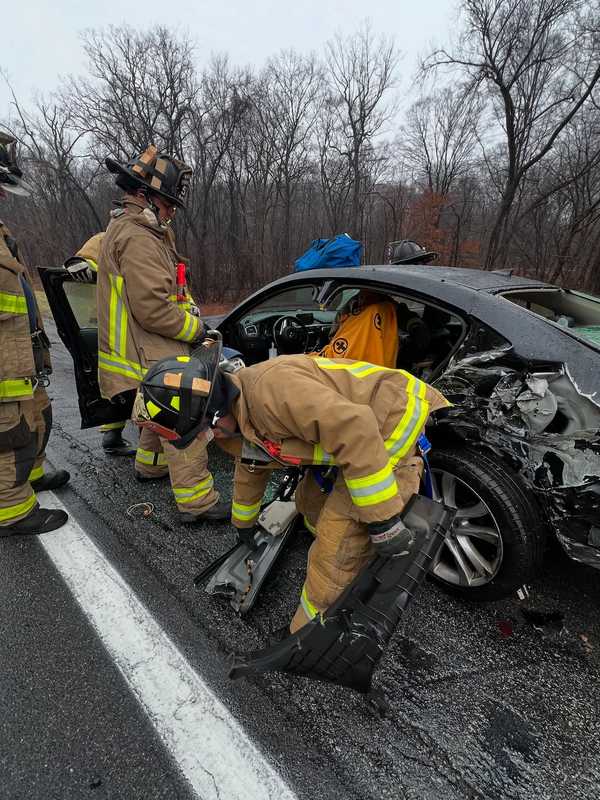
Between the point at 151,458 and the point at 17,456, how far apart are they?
830 millimetres

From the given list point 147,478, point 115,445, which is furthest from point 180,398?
point 115,445

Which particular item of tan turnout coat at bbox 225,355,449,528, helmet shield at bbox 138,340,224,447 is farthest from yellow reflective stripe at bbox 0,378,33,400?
tan turnout coat at bbox 225,355,449,528

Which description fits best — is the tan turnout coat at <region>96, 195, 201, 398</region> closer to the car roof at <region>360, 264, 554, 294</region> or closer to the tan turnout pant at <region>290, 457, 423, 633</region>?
the car roof at <region>360, 264, 554, 294</region>

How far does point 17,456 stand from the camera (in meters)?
2.43

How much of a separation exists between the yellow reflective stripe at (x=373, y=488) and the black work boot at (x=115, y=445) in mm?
2652

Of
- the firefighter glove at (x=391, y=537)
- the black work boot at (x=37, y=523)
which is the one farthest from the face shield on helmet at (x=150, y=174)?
the firefighter glove at (x=391, y=537)

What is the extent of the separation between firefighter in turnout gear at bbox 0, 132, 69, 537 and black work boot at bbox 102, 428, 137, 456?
31.5 inches

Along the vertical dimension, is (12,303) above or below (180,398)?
above

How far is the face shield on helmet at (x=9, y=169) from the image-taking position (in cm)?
229

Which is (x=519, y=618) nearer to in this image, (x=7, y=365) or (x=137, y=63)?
(x=7, y=365)

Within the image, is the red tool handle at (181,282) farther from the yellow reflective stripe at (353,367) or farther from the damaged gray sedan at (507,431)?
the yellow reflective stripe at (353,367)

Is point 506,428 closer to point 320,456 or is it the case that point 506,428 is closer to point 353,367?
point 353,367

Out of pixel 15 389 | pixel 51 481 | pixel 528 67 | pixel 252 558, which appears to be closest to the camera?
pixel 252 558

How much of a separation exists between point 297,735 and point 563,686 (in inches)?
40.8
